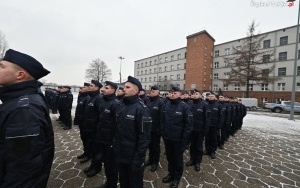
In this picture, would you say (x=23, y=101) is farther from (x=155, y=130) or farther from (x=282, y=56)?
(x=282, y=56)

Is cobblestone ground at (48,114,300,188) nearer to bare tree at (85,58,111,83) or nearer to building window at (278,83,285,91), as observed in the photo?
building window at (278,83,285,91)

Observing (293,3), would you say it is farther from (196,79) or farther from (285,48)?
(196,79)

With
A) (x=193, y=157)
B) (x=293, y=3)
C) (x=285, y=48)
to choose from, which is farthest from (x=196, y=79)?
(x=193, y=157)

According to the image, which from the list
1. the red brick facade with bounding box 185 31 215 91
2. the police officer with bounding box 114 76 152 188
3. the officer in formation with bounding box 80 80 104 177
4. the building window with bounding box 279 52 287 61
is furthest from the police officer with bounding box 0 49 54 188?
the red brick facade with bounding box 185 31 215 91

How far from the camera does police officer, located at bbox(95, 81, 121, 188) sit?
3.64 metres

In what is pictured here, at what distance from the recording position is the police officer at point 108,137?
11.9 feet

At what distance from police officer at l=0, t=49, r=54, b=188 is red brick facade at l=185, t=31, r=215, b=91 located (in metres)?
44.3


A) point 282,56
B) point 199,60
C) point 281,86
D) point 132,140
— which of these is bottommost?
point 132,140

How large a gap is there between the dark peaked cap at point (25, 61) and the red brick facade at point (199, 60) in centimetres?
4429

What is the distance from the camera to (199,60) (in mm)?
44188

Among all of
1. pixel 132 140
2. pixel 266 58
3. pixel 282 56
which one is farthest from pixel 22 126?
pixel 282 56

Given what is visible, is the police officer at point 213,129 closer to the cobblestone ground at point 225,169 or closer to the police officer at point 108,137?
the cobblestone ground at point 225,169

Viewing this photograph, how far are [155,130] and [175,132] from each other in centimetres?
134

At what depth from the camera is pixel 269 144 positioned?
8141mm
